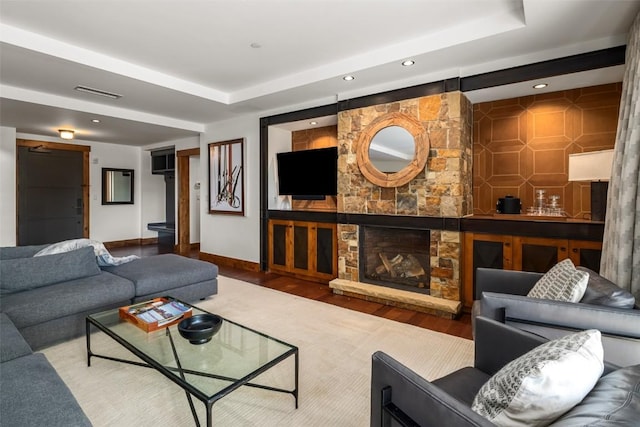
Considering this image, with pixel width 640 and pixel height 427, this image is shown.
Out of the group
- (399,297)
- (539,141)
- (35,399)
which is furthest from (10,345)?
(539,141)

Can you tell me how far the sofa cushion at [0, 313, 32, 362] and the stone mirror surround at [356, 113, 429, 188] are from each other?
3.25 meters

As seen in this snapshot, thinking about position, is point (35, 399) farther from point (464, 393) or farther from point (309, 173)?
point (309, 173)

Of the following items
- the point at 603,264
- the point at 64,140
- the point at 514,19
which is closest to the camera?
the point at 603,264

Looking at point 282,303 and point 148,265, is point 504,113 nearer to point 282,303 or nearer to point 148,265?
point 282,303

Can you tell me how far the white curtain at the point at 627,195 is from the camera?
200 cm

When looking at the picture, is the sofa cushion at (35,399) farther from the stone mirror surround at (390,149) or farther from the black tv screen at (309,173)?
the black tv screen at (309,173)

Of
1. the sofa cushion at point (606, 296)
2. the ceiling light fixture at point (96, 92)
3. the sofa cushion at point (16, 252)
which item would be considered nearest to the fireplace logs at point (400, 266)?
the sofa cushion at point (606, 296)

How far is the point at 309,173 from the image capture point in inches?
187

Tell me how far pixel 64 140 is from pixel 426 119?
287 inches

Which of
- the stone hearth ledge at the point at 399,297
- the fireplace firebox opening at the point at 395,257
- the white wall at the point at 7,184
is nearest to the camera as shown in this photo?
the stone hearth ledge at the point at 399,297

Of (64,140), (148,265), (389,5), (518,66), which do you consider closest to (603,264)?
(518,66)

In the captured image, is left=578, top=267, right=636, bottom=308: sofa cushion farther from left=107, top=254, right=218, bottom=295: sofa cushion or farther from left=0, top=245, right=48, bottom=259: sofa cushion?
left=0, top=245, right=48, bottom=259: sofa cushion

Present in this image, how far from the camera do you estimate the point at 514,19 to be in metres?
2.59

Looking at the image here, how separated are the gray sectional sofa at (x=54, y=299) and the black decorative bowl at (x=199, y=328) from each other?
63cm
